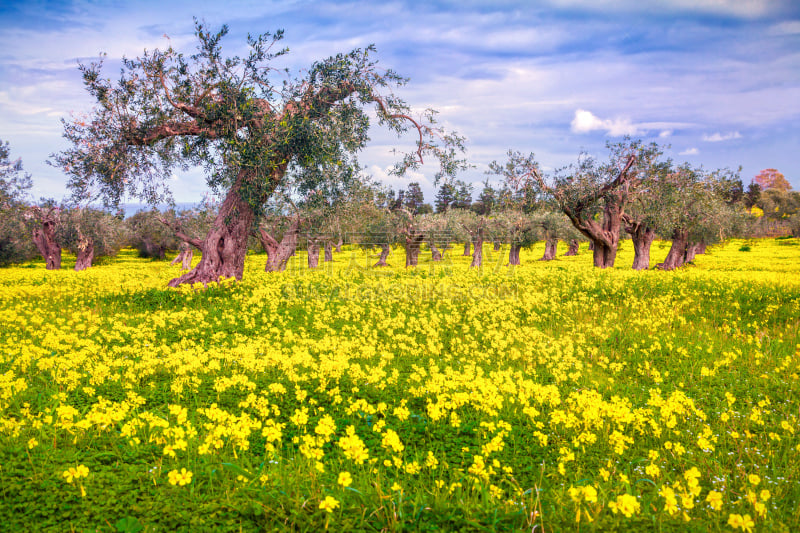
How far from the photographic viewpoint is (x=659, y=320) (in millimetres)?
13492

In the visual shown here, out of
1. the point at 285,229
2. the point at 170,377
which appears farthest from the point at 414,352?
the point at 285,229

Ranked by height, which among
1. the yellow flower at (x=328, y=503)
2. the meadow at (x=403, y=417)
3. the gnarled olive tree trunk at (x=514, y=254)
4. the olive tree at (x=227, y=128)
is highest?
the olive tree at (x=227, y=128)

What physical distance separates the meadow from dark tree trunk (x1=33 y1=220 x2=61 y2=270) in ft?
93.7

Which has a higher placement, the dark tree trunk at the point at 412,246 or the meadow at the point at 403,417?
the dark tree trunk at the point at 412,246

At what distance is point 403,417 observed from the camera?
5.46 meters

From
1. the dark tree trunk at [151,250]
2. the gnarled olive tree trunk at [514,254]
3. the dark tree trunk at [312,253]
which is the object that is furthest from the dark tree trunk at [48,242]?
the gnarled olive tree trunk at [514,254]

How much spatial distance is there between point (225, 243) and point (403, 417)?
16.0 metres

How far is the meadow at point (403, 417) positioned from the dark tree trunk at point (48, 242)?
28563mm

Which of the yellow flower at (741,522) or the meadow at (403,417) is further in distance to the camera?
the meadow at (403,417)

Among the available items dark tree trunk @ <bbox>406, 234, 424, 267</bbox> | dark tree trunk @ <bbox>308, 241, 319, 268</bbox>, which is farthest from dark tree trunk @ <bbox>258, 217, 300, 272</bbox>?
dark tree trunk @ <bbox>406, 234, 424, 267</bbox>

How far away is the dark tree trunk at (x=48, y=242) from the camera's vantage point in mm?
37344

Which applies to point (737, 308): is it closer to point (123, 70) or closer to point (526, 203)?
point (526, 203)

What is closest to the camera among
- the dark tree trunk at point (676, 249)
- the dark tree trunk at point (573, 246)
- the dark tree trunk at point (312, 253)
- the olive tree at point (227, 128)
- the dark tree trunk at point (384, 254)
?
the olive tree at point (227, 128)

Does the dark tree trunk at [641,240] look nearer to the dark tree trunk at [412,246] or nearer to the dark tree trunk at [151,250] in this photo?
the dark tree trunk at [412,246]
